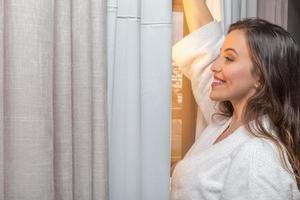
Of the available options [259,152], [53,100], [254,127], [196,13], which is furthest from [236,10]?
[53,100]

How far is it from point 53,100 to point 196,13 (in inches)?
23.8

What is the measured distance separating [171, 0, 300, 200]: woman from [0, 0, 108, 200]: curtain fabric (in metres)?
0.30

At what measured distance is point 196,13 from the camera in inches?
55.6

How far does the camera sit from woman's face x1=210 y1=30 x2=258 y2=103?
1.20 meters

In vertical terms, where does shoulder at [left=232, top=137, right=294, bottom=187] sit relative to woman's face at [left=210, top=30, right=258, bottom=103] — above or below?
below

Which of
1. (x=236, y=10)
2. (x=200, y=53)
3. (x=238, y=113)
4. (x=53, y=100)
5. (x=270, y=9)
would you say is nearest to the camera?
(x=53, y=100)

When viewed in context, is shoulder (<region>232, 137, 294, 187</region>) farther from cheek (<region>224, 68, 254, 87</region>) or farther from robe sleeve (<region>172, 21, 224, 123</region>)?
→ robe sleeve (<region>172, 21, 224, 123</region>)

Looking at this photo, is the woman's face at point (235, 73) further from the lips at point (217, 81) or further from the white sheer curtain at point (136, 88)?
the white sheer curtain at point (136, 88)

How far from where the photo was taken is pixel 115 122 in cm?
121

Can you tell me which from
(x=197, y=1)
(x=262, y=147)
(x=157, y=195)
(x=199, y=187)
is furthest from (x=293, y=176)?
(x=197, y=1)

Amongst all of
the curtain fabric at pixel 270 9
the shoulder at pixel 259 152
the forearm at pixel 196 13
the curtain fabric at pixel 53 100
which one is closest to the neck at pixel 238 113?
the shoulder at pixel 259 152

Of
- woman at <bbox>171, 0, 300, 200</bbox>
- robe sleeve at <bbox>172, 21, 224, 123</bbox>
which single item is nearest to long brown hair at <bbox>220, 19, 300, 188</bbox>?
woman at <bbox>171, 0, 300, 200</bbox>

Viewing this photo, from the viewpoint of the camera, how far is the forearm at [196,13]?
1.40 metres

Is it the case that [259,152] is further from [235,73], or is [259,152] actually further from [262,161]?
[235,73]
